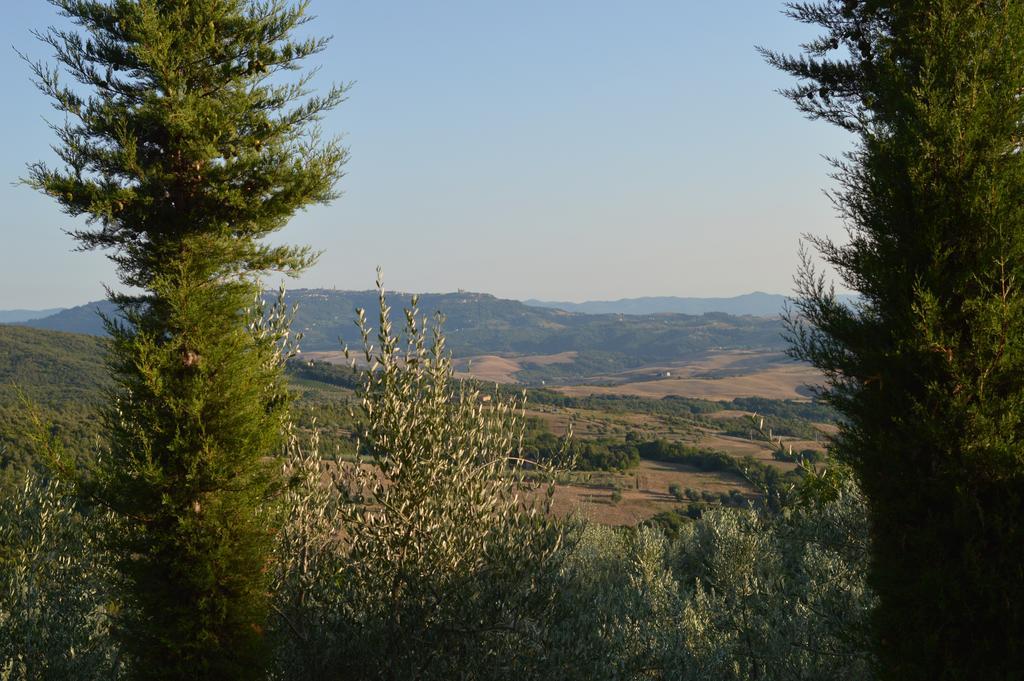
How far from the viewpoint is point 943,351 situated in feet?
19.7

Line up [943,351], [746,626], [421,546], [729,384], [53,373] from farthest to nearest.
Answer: [729,384]
[53,373]
[746,626]
[421,546]
[943,351]

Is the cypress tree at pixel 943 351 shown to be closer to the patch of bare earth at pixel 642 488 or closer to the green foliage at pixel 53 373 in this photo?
the green foliage at pixel 53 373

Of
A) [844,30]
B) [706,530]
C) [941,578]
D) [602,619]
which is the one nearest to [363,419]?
[602,619]

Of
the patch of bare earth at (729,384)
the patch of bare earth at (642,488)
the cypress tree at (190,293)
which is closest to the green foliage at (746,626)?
the cypress tree at (190,293)

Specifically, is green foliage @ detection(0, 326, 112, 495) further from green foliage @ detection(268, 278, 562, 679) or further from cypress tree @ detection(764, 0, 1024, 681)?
cypress tree @ detection(764, 0, 1024, 681)

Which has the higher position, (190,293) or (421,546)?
(190,293)

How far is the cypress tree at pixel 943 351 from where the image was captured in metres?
5.81

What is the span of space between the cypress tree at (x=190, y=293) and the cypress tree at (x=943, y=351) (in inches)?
263

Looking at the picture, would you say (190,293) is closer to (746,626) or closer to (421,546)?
(421,546)

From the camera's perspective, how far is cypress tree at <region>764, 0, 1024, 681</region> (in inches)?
229

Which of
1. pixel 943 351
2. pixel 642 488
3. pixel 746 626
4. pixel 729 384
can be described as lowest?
pixel 642 488

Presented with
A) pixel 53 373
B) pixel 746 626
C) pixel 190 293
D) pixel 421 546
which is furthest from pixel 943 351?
pixel 53 373

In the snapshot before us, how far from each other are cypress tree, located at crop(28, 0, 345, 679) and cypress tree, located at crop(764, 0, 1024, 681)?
6.68 meters

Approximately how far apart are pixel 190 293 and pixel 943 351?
8.04m
